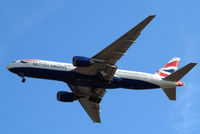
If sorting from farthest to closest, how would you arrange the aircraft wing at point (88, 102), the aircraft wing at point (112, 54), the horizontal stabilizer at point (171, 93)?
the aircraft wing at point (88, 102) < the horizontal stabilizer at point (171, 93) < the aircraft wing at point (112, 54)

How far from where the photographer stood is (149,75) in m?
62.7

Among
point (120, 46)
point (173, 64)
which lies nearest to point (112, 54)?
point (120, 46)

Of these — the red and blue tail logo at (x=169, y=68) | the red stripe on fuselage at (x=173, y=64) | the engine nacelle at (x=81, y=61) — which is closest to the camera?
the engine nacelle at (x=81, y=61)

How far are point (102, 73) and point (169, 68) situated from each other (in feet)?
47.9

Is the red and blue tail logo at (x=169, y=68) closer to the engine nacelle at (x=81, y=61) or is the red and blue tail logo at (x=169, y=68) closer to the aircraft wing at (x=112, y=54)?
the aircraft wing at (x=112, y=54)

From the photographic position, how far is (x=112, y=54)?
187ft

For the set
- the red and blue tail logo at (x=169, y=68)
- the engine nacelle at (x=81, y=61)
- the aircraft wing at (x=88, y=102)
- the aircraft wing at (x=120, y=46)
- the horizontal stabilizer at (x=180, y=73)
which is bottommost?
the aircraft wing at (x=88, y=102)

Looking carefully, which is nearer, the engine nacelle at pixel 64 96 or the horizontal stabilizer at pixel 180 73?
the horizontal stabilizer at pixel 180 73

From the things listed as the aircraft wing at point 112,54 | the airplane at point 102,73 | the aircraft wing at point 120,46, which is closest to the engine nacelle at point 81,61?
the airplane at point 102,73

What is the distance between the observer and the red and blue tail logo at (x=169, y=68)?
220 ft

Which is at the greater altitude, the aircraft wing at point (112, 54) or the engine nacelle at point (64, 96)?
the aircraft wing at point (112, 54)

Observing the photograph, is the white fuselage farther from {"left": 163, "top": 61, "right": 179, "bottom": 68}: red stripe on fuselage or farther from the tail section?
{"left": 163, "top": 61, "right": 179, "bottom": 68}: red stripe on fuselage

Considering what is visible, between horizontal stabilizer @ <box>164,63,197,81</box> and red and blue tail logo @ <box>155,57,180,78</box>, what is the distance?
11.5 feet

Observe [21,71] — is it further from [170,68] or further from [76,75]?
[170,68]
